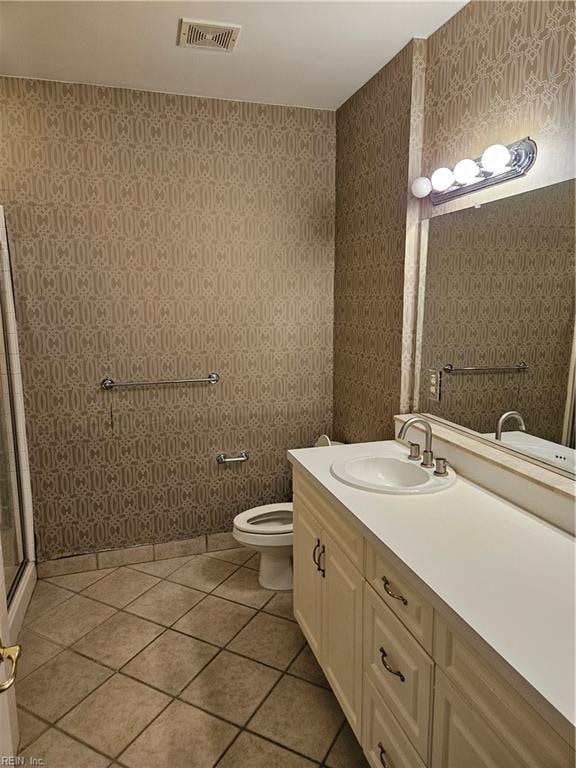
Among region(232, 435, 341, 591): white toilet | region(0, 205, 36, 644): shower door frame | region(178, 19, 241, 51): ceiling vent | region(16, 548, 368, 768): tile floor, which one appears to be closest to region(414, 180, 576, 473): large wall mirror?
region(232, 435, 341, 591): white toilet

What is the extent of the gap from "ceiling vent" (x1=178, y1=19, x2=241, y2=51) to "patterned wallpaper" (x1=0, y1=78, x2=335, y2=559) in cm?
55

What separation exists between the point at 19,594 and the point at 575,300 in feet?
8.24

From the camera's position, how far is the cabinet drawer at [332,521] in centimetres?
146

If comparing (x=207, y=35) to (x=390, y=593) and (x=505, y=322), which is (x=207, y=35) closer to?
(x=505, y=322)

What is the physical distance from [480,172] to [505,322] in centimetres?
51

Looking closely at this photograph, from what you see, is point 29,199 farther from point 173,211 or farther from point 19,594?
point 19,594

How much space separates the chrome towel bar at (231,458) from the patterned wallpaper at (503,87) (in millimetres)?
1581

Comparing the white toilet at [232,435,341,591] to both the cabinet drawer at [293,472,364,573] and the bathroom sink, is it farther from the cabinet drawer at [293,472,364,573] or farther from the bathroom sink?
the bathroom sink

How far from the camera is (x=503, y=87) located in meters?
1.61

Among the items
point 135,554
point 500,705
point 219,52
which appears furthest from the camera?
point 135,554

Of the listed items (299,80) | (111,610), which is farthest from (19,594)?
(299,80)

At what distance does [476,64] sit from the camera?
5.64 feet

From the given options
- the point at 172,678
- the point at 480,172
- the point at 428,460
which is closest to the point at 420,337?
the point at 428,460

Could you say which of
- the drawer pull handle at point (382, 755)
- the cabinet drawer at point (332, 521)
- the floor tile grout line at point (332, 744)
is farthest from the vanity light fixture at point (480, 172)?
the floor tile grout line at point (332, 744)
